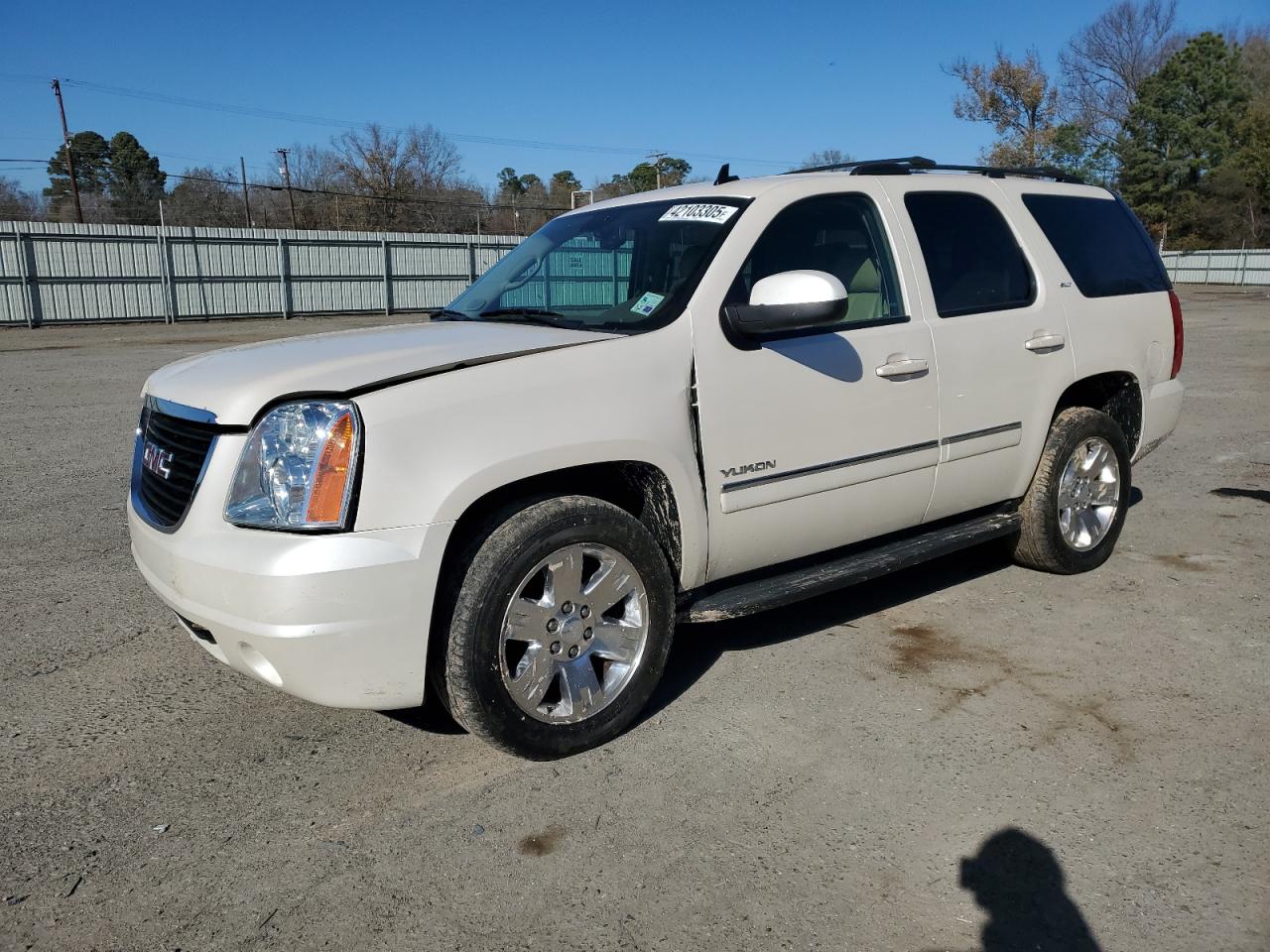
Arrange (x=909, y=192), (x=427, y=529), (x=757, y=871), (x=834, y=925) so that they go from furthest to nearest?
(x=909, y=192), (x=427, y=529), (x=757, y=871), (x=834, y=925)

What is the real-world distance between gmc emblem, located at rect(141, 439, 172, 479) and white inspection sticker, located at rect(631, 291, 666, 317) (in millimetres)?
1653

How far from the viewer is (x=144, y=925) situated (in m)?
2.55

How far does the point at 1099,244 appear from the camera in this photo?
17.4 feet

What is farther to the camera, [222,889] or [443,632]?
[443,632]

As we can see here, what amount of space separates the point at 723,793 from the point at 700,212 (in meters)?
2.19

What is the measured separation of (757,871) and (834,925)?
0.91 feet

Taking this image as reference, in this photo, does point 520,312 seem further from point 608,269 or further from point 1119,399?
point 1119,399

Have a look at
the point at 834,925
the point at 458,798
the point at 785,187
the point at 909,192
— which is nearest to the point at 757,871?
the point at 834,925

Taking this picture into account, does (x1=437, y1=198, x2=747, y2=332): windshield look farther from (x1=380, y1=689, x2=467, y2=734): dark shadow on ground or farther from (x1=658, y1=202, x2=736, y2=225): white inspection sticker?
(x1=380, y1=689, x2=467, y2=734): dark shadow on ground

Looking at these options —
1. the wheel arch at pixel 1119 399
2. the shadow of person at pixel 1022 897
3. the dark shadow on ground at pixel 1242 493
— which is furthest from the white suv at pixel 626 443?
the dark shadow on ground at pixel 1242 493

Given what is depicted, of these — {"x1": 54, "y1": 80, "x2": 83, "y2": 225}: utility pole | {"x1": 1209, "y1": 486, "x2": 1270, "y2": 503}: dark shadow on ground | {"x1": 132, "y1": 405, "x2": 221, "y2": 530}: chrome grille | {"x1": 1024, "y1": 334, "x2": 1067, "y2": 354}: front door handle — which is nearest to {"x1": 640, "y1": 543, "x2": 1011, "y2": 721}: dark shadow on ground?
{"x1": 1024, "y1": 334, "x2": 1067, "y2": 354}: front door handle

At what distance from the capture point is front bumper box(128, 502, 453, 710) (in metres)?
2.86

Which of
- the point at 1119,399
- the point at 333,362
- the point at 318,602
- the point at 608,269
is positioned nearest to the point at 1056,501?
the point at 1119,399

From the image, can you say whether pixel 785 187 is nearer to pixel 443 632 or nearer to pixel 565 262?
pixel 565 262
